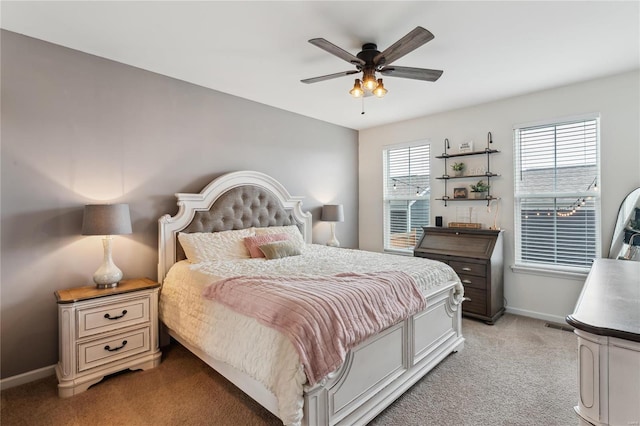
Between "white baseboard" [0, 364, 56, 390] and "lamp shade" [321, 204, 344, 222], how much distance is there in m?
3.27

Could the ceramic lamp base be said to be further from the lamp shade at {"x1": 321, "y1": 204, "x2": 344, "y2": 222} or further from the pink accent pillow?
the lamp shade at {"x1": 321, "y1": 204, "x2": 344, "y2": 222}

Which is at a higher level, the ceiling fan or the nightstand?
the ceiling fan

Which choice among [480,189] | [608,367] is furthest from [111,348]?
→ [480,189]

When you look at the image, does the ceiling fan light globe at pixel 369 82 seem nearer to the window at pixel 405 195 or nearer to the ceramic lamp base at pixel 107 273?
the ceramic lamp base at pixel 107 273

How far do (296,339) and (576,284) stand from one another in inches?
138

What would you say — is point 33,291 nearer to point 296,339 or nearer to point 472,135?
point 296,339

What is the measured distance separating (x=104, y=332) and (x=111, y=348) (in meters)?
0.15

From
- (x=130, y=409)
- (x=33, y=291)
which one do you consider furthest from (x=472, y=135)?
(x=33, y=291)

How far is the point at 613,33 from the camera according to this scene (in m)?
2.35

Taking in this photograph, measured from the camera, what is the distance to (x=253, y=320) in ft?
5.74

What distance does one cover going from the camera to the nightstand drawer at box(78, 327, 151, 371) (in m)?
2.26

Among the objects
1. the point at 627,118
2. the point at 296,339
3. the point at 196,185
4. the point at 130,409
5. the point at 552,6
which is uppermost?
the point at 552,6

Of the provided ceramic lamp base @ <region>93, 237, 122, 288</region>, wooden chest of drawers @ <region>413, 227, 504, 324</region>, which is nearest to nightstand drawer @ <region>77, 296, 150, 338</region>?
ceramic lamp base @ <region>93, 237, 122, 288</region>

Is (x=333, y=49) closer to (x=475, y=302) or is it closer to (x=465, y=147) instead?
(x=465, y=147)
